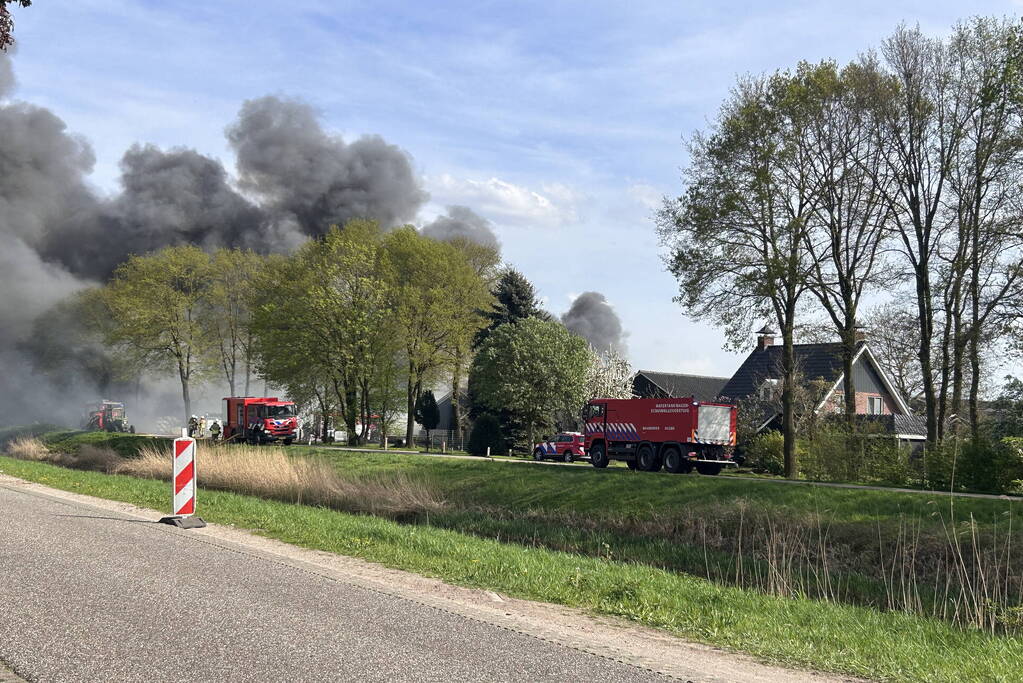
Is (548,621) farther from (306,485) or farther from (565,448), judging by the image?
(565,448)

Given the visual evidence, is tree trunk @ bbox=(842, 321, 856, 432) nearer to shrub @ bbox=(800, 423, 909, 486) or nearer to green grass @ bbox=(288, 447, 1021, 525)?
shrub @ bbox=(800, 423, 909, 486)

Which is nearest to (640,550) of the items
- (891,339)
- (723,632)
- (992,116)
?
(723,632)

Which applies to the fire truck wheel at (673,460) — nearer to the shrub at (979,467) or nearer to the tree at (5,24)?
the shrub at (979,467)

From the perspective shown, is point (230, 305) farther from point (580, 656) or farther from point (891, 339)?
point (580, 656)

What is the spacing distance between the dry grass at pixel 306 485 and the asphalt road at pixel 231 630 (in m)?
11.1

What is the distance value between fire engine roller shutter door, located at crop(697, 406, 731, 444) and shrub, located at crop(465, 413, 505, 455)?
16.8 m

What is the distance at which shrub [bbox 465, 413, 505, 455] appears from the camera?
43719 mm

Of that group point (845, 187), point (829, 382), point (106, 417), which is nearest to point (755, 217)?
point (845, 187)

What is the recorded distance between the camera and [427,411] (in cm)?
5684

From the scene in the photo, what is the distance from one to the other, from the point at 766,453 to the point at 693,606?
2391 cm

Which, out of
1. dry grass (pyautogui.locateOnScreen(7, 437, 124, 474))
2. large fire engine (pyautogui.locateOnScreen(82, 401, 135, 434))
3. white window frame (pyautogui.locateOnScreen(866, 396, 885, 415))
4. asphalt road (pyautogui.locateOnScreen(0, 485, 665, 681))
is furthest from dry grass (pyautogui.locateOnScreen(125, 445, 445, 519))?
large fire engine (pyautogui.locateOnScreen(82, 401, 135, 434))

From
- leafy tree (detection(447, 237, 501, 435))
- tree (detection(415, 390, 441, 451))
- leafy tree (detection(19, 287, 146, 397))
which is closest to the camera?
leafy tree (detection(447, 237, 501, 435))

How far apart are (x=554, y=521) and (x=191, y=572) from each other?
12.5m

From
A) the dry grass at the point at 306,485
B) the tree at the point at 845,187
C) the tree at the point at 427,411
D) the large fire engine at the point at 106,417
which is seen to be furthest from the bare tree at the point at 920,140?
the large fire engine at the point at 106,417
